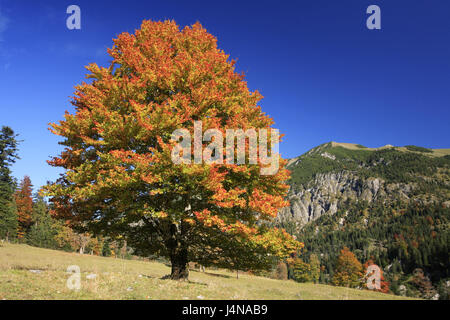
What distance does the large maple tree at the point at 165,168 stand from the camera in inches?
464

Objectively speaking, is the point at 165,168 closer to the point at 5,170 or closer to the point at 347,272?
the point at 5,170

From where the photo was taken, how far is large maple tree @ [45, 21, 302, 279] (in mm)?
11789

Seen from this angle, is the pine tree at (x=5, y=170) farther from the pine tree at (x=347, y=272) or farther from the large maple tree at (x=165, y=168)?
the pine tree at (x=347, y=272)

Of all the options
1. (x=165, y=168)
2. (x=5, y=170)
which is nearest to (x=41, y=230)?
(x=5, y=170)

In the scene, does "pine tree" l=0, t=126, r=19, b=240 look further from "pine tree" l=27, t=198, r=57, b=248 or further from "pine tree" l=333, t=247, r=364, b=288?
"pine tree" l=333, t=247, r=364, b=288

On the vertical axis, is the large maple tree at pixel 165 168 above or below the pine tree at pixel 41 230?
above

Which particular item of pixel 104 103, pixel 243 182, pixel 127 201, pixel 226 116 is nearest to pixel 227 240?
pixel 243 182

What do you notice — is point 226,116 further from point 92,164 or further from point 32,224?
point 32,224

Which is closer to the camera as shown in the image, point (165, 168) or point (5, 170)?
point (165, 168)

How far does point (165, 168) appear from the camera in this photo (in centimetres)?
1138

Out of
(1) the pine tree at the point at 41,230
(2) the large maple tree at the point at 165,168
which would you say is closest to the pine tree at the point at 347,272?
(1) the pine tree at the point at 41,230

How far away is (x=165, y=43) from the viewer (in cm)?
1631

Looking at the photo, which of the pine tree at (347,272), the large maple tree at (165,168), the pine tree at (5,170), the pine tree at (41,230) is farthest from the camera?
the pine tree at (347,272)
